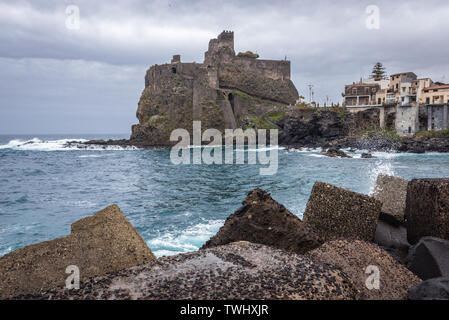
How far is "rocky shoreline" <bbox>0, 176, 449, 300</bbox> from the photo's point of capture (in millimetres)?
3348

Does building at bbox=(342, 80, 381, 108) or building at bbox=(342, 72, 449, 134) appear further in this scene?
building at bbox=(342, 80, 381, 108)

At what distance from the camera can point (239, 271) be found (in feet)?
12.0

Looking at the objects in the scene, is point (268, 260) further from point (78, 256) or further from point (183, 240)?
point (183, 240)

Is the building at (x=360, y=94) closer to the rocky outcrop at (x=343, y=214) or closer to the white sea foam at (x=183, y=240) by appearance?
the white sea foam at (x=183, y=240)

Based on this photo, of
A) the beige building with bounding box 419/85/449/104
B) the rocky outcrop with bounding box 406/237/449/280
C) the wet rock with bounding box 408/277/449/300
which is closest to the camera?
the wet rock with bounding box 408/277/449/300

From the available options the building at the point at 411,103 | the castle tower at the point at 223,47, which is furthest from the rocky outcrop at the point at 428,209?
the castle tower at the point at 223,47

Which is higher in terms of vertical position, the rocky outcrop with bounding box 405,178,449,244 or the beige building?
the beige building

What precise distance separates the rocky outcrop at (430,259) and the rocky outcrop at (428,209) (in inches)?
22.3

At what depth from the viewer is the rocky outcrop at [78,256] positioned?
3869 millimetres

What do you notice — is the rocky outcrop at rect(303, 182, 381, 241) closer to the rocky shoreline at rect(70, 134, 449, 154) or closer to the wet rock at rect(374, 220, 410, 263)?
the wet rock at rect(374, 220, 410, 263)

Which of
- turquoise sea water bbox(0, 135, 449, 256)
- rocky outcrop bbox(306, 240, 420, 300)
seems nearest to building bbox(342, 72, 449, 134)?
turquoise sea water bbox(0, 135, 449, 256)

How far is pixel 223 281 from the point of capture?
3.45 meters

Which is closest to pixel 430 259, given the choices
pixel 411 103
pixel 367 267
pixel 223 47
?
pixel 367 267

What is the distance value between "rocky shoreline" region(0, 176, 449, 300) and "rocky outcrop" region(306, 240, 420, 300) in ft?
0.05
